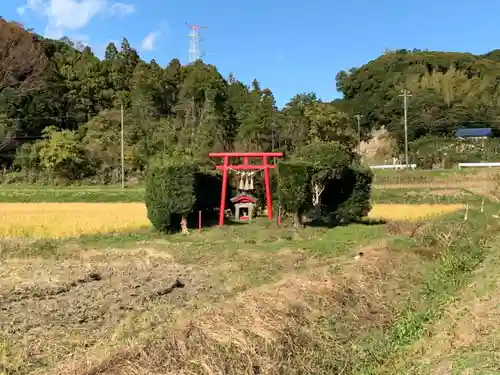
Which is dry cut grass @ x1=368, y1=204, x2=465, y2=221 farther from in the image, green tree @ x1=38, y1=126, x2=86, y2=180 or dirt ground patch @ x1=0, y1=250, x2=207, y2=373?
green tree @ x1=38, y1=126, x2=86, y2=180

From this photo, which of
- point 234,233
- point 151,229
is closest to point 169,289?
point 234,233

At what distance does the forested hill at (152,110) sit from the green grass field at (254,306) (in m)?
28.2

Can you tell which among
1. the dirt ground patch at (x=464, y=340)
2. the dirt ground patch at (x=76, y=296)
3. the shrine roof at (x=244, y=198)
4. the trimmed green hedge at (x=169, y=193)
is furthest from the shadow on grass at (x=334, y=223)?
the dirt ground patch at (x=464, y=340)

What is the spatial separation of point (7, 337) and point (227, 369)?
2684mm

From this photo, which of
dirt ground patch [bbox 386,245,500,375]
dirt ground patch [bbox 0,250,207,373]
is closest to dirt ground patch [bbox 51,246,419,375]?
dirt ground patch [bbox 386,245,500,375]

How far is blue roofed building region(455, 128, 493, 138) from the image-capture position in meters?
54.2

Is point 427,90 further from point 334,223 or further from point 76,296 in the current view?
point 76,296

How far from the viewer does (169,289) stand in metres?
8.48

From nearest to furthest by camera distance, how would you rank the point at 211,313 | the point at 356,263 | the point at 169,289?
the point at 211,313 < the point at 169,289 < the point at 356,263

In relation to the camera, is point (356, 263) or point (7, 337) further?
point (356, 263)

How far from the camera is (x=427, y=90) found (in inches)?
2437

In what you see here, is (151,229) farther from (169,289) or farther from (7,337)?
(7,337)

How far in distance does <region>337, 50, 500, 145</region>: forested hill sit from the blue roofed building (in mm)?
1459

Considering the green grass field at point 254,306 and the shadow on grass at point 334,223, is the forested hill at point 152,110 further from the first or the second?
the green grass field at point 254,306
